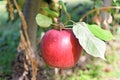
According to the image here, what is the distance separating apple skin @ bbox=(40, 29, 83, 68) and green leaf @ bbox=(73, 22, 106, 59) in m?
0.04

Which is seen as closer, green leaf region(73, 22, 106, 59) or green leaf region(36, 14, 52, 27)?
green leaf region(73, 22, 106, 59)

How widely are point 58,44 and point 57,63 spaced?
56mm

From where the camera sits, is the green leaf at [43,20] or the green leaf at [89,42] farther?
the green leaf at [43,20]

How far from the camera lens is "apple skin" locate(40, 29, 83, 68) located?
856 mm

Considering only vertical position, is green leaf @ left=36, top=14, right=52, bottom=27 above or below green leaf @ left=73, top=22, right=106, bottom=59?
above

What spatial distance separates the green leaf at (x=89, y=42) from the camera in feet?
2.62

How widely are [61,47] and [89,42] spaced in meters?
0.08

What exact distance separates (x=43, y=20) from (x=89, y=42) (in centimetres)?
18

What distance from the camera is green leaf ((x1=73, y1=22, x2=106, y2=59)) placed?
0.80m

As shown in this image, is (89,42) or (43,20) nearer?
(89,42)

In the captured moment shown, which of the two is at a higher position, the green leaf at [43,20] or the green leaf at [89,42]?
the green leaf at [43,20]

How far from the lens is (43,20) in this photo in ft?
3.06

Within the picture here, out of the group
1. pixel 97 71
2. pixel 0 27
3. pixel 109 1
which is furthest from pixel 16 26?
pixel 109 1

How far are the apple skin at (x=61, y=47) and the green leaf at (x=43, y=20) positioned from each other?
0.05 meters
